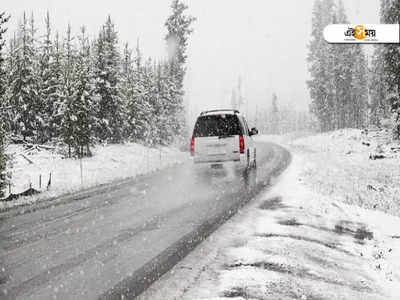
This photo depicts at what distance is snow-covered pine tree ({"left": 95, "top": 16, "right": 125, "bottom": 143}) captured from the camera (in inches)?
1113

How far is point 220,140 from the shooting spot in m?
13.6

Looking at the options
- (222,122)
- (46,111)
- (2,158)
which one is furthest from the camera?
(46,111)

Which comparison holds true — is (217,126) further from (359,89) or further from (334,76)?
(359,89)

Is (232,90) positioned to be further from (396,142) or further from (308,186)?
(308,186)

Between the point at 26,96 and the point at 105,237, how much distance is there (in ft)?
82.4

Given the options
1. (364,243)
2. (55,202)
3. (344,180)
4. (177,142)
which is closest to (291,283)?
(364,243)

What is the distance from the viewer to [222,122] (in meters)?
13.8

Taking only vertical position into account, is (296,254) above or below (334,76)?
below

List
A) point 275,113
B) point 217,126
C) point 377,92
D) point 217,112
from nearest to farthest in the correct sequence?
1. point 217,126
2. point 217,112
3. point 377,92
4. point 275,113

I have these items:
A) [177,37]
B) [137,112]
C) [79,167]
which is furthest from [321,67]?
[79,167]

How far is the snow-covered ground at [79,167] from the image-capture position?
1594 centimetres

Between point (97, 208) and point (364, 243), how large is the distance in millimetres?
5431

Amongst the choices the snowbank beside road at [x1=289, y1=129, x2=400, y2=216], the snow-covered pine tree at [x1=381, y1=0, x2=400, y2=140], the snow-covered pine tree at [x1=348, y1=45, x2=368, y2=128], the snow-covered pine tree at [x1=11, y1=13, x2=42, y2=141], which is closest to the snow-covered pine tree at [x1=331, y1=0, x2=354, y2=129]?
the snow-covered pine tree at [x1=348, y1=45, x2=368, y2=128]
